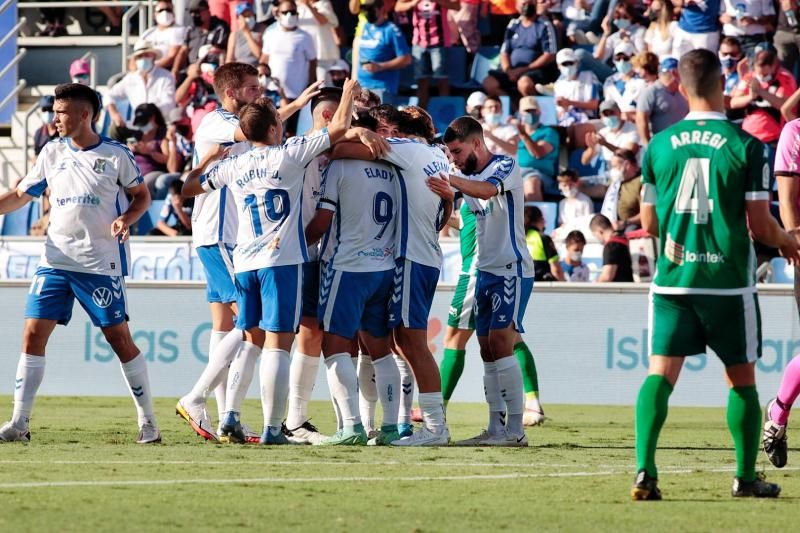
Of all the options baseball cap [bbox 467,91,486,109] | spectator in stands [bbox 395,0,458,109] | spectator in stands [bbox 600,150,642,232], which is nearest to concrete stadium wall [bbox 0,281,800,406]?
spectator in stands [bbox 600,150,642,232]

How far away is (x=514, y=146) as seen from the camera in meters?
18.0

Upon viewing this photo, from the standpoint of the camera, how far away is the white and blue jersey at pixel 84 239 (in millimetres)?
9688

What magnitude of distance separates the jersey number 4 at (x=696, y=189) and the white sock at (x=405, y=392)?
3.59 meters

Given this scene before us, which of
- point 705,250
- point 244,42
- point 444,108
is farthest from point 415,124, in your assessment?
point 244,42

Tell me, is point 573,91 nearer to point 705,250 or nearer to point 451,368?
point 451,368

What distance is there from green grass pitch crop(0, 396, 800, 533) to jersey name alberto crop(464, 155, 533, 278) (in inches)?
51.1

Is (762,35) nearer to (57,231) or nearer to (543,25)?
(543,25)

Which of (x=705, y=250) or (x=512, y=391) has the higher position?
(x=705, y=250)

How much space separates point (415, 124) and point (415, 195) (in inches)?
24.6

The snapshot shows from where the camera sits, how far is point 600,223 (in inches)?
639

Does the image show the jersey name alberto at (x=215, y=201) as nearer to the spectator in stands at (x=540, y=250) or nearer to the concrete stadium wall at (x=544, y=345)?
the concrete stadium wall at (x=544, y=345)

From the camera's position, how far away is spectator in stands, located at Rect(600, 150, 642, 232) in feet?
55.5

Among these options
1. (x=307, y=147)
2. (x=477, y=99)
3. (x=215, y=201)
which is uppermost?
(x=477, y=99)

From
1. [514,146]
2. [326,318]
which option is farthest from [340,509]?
[514,146]
